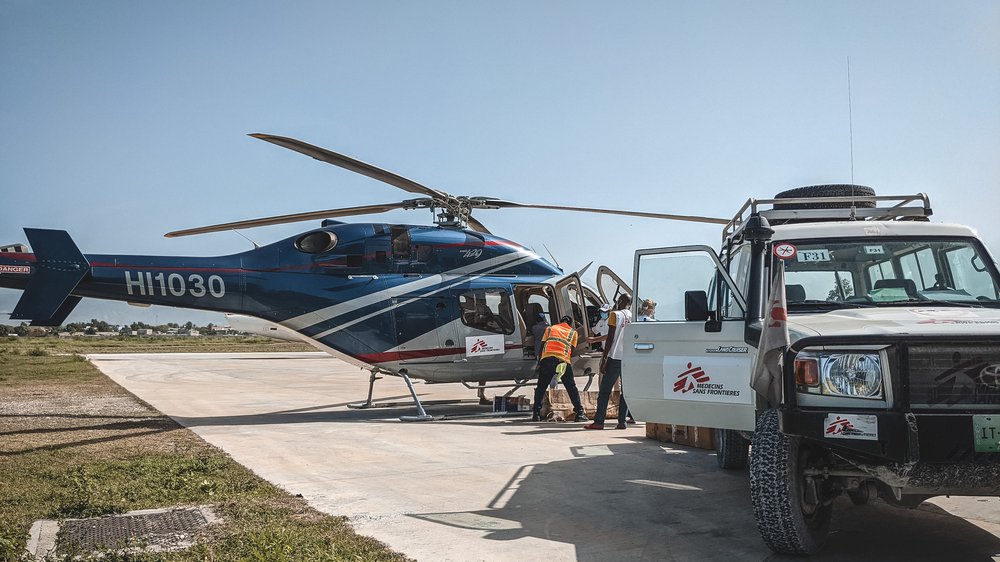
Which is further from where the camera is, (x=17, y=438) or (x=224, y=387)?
(x=224, y=387)

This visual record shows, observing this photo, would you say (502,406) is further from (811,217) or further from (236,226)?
(811,217)

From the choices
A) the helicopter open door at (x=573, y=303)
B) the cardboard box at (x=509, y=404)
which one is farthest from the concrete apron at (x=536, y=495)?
the helicopter open door at (x=573, y=303)

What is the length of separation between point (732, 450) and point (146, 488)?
527cm

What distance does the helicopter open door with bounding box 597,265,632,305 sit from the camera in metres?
13.6

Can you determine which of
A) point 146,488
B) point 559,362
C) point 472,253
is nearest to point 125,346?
point 472,253

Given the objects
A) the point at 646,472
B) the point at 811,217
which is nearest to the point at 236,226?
the point at 646,472

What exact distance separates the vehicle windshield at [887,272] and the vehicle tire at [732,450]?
216 centimetres

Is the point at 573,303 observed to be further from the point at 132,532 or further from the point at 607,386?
the point at 132,532

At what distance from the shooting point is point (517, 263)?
13750 mm

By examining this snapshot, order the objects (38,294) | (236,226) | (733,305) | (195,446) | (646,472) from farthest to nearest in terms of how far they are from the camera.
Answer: (236,226) → (38,294) → (195,446) → (646,472) → (733,305)

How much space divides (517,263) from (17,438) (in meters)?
7.87

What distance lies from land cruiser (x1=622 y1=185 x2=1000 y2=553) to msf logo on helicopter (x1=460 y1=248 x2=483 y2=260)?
21.8 feet

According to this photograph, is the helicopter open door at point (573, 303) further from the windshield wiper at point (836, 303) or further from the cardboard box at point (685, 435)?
the windshield wiper at point (836, 303)

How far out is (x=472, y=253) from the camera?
1327cm
